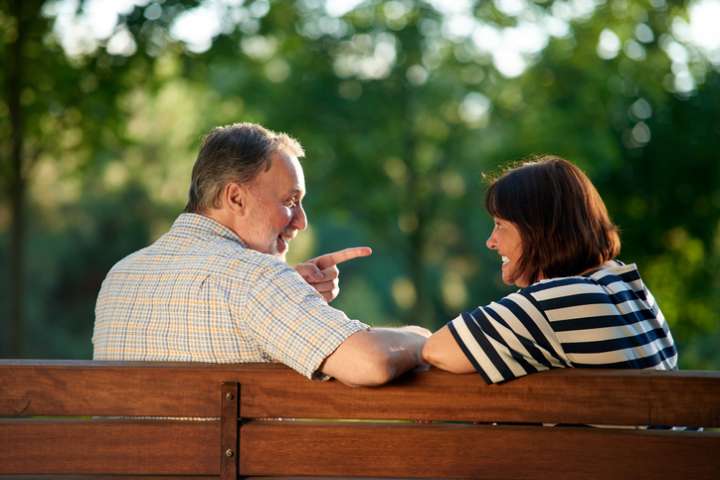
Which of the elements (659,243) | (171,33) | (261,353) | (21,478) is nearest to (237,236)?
(261,353)

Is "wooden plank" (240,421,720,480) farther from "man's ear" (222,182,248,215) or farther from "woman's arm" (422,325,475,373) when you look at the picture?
"man's ear" (222,182,248,215)

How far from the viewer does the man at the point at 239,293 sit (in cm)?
261

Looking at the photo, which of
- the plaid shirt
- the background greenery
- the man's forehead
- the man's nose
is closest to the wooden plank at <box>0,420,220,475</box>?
the plaid shirt

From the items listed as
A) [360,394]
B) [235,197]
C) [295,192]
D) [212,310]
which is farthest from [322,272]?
[360,394]

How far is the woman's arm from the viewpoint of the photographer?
2564mm

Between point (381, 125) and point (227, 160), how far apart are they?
11.7 m

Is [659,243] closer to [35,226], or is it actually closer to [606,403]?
[35,226]

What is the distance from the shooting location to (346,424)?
8.33 ft

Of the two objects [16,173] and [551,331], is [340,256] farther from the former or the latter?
[16,173]

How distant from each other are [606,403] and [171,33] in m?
7.62

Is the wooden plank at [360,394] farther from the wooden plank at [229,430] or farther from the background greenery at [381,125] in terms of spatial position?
the background greenery at [381,125]

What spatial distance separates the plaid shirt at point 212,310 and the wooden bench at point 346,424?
119 mm

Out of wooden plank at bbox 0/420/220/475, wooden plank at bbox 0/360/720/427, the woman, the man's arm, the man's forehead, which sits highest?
the man's forehead

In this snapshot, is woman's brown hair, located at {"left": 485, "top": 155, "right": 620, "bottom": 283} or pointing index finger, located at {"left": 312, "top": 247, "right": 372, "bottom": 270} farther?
pointing index finger, located at {"left": 312, "top": 247, "right": 372, "bottom": 270}
